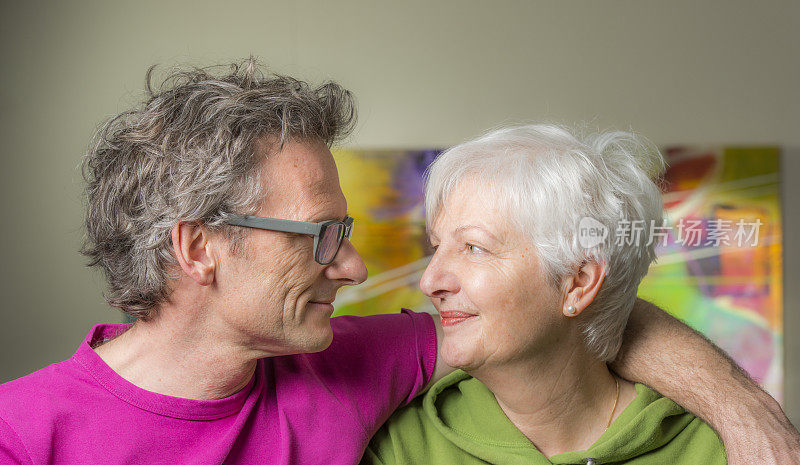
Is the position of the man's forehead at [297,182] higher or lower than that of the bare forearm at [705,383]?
higher

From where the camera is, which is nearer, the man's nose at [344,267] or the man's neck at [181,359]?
the man's neck at [181,359]

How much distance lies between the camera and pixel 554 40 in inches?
170

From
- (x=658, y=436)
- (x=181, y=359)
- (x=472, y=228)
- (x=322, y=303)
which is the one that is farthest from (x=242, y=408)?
(x=658, y=436)

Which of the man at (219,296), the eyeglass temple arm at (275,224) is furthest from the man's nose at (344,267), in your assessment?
the eyeglass temple arm at (275,224)

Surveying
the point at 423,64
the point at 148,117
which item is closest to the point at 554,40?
the point at 423,64

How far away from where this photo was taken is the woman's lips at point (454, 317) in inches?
58.8

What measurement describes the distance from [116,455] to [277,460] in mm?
294

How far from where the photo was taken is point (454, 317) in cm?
151

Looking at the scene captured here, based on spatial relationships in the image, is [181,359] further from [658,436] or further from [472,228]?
[658,436]

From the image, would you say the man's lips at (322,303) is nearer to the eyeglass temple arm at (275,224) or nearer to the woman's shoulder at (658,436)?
the eyeglass temple arm at (275,224)

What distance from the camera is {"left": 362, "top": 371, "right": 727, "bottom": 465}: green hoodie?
1.52 metres

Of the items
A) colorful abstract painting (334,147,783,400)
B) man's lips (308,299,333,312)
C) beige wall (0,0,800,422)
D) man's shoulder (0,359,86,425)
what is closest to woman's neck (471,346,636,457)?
man's lips (308,299,333,312)

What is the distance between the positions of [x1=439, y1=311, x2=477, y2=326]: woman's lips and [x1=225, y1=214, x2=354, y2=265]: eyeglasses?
0.85ft

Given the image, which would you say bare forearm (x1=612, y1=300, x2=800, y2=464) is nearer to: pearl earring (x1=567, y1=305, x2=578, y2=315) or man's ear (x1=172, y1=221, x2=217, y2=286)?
pearl earring (x1=567, y1=305, x2=578, y2=315)
